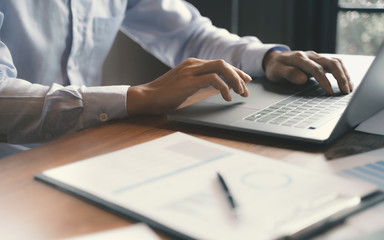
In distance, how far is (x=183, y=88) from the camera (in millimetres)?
810

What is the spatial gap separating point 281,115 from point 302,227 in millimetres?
348

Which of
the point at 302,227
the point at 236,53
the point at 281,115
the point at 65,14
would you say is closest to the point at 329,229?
the point at 302,227

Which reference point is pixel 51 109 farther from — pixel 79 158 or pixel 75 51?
pixel 75 51

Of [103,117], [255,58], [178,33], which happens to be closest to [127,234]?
[103,117]

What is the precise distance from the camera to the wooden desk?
445mm

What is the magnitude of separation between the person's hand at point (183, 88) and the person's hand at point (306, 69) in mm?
154

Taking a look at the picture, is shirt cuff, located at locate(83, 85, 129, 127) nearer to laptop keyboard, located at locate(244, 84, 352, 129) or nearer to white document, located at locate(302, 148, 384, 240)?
laptop keyboard, located at locate(244, 84, 352, 129)

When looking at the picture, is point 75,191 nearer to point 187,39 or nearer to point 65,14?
point 65,14

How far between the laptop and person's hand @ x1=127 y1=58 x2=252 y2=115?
3 centimetres

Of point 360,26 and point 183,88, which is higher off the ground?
point 183,88

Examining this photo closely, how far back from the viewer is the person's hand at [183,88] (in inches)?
31.4

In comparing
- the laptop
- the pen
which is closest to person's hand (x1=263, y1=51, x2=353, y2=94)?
the laptop

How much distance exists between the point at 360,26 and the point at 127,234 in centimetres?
189

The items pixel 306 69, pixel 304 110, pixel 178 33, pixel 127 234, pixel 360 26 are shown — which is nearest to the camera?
pixel 127 234
